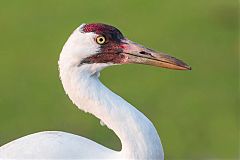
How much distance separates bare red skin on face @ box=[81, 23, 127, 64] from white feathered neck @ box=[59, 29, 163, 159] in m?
0.04

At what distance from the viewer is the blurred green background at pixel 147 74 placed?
7969 mm

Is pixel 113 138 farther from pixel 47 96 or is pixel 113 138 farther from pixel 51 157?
pixel 51 157

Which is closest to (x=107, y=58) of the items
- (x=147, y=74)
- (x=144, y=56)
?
(x=144, y=56)

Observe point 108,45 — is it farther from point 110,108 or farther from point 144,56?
point 110,108

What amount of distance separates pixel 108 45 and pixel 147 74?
18.1 ft

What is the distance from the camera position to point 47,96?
8992 millimetres

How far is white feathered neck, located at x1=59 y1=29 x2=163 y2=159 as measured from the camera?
403cm

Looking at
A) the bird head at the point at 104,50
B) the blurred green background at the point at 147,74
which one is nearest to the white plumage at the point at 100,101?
the bird head at the point at 104,50

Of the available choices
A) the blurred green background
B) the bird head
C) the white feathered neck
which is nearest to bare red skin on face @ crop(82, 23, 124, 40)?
the bird head

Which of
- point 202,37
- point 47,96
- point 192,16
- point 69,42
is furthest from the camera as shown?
point 192,16

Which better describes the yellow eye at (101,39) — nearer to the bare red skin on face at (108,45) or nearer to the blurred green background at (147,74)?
the bare red skin on face at (108,45)

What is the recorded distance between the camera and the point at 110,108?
13.4 feet

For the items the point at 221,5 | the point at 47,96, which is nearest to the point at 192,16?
the point at 221,5

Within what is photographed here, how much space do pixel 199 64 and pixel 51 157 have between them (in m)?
5.96
